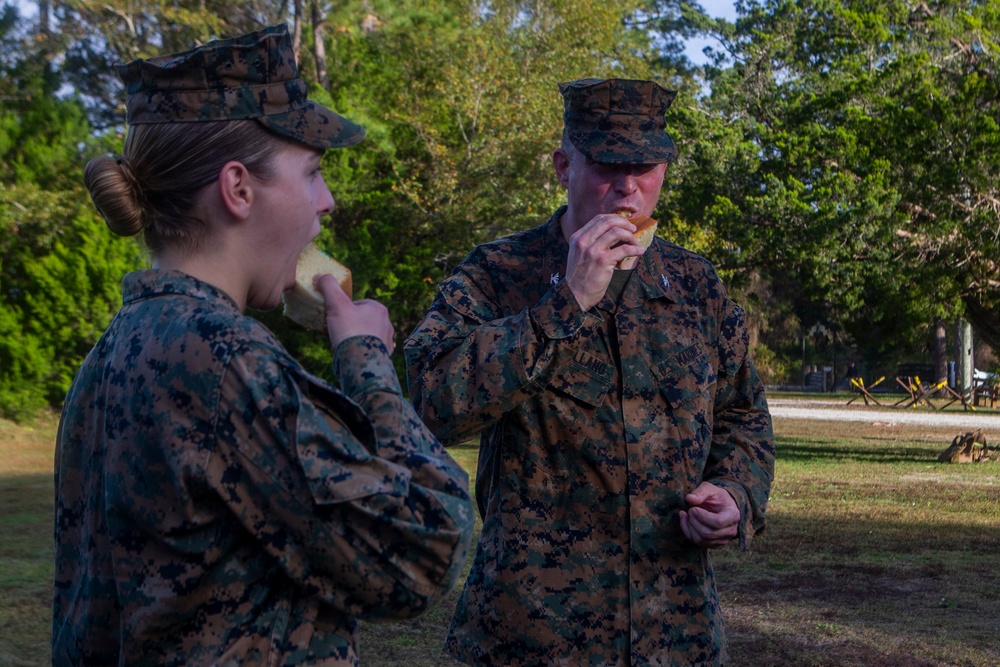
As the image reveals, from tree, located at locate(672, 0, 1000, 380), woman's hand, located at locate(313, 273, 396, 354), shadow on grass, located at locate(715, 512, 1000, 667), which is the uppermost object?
tree, located at locate(672, 0, 1000, 380)

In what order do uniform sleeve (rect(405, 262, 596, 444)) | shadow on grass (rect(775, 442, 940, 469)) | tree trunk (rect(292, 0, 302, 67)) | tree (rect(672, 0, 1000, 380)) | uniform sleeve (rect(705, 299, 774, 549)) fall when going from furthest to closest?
tree trunk (rect(292, 0, 302, 67)) → shadow on grass (rect(775, 442, 940, 469)) → tree (rect(672, 0, 1000, 380)) → uniform sleeve (rect(705, 299, 774, 549)) → uniform sleeve (rect(405, 262, 596, 444))

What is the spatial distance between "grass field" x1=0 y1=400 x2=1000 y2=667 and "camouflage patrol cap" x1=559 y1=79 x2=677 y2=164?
411 centimetres

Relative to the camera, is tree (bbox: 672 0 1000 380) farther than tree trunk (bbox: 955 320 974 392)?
No

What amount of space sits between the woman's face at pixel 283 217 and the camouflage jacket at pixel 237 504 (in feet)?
0.40

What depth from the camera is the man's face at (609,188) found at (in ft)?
11.1

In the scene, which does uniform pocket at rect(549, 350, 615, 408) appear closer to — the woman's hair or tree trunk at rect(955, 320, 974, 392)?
the woman's hair

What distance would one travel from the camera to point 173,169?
191 cm

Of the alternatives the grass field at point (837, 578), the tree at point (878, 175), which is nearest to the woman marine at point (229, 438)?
the grass field at point (837, 578)

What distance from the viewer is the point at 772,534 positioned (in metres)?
11.5

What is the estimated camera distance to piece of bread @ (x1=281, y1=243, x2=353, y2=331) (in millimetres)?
2131

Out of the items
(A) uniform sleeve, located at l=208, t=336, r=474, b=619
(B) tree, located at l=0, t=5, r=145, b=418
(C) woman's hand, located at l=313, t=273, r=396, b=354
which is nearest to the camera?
(A) uniform sleeve, located at l=208, t=336, r=474, b=619

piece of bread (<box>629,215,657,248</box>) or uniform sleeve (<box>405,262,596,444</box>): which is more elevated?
piece of bread (<box>629,215,657,248</box>)

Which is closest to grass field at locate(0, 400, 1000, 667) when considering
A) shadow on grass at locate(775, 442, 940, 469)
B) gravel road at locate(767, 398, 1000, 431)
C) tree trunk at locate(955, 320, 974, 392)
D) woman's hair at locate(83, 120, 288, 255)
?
shadow on grass at locate(775, 442, 940, 469)

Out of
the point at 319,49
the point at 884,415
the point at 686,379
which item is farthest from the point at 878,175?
the point at 884,415
